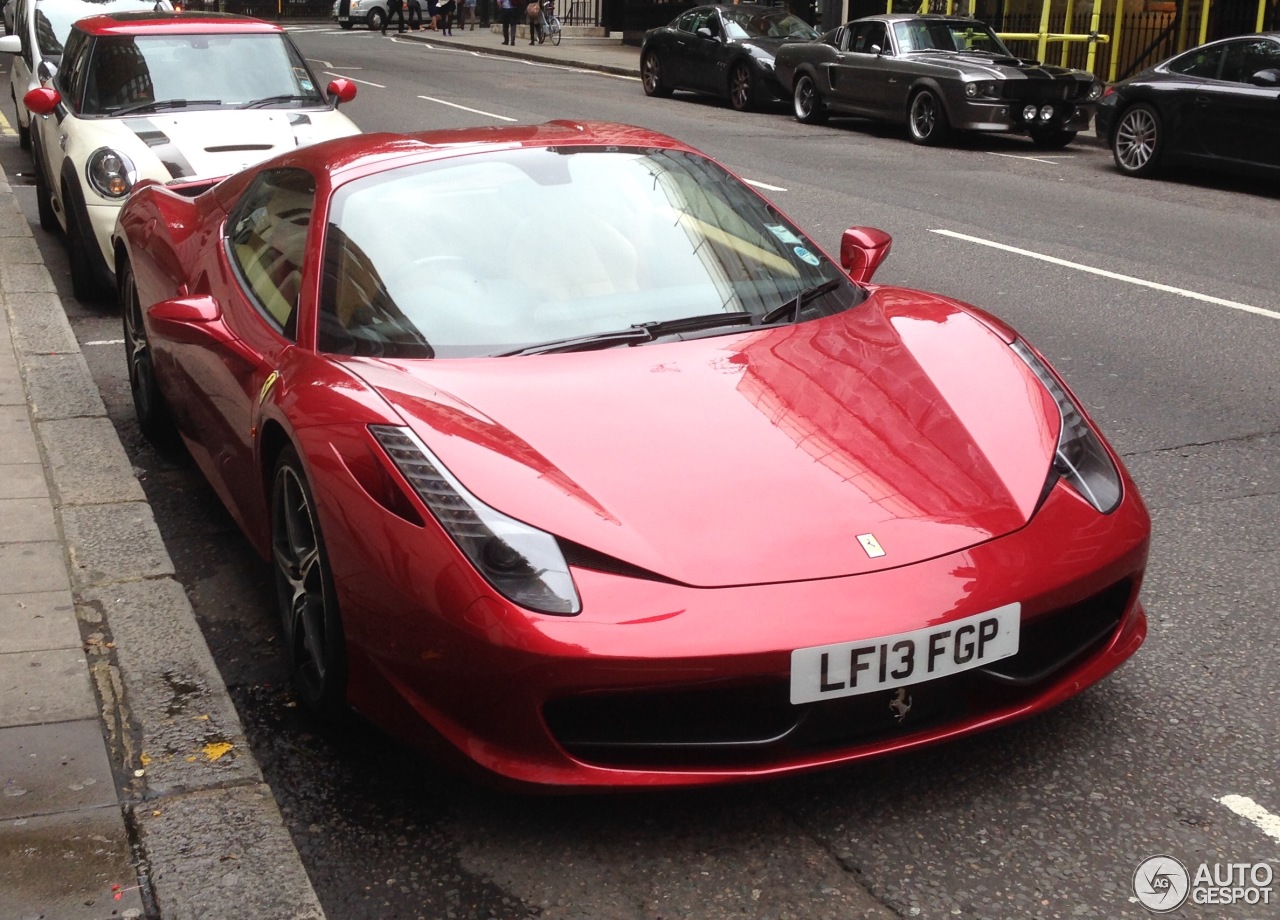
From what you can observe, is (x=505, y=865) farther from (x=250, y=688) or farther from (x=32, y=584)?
(x=32, y=584)

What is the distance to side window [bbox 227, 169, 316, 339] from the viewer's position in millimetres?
3988

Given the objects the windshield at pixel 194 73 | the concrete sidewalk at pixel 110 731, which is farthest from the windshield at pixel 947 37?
the concrete sidewalk at pixel 110 731

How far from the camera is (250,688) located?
3.73 metres

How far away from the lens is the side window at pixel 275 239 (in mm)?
3988

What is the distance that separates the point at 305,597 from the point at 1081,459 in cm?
180

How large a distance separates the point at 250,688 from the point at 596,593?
4.40ft

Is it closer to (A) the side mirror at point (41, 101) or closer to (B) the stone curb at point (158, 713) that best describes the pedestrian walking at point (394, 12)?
(A) the side mirror at point (41, 101)

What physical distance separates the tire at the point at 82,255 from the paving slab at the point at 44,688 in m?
4.73

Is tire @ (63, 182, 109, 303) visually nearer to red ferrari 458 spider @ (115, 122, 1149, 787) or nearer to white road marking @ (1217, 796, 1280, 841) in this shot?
red ferrari 458 spider @ (115, 122, 1149, 787)

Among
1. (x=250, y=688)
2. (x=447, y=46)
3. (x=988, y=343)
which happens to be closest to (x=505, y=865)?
(x=250, y=688)

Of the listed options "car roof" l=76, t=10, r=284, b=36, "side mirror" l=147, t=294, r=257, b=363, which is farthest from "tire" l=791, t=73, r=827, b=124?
"side mirror" l=147, t=294, r=257, b=363

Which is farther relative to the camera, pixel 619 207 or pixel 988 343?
pixel 619 207

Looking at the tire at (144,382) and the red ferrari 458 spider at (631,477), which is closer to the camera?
the red ferrari 458 spider at (631,477)

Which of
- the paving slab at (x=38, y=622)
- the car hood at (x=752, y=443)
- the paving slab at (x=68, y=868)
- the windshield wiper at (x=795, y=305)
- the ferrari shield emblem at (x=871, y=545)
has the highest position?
the windshield wiper at (x=795, y=305)
